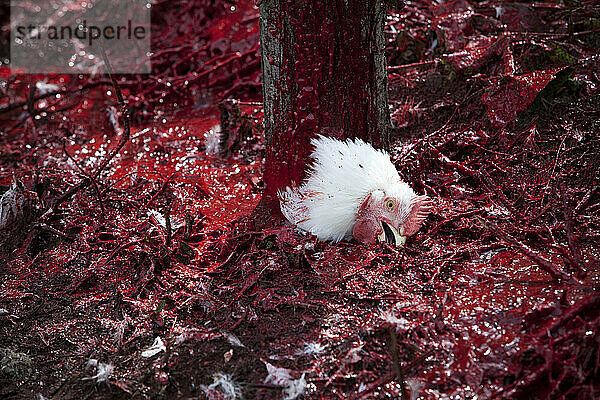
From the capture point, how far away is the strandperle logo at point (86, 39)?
5496mm

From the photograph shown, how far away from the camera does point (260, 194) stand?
10.4ft

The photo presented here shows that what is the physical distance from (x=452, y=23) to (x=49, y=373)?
121 inches

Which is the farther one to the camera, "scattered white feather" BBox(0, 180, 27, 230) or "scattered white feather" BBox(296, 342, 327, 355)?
"scattered white feather" BBox(0, 180, 27, 230)

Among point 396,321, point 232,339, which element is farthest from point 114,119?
point 396,321

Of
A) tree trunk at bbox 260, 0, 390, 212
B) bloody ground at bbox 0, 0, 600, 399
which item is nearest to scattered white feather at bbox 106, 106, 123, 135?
bloody ground at bbox 0, 0, 600, 399

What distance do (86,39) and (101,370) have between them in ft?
15.1

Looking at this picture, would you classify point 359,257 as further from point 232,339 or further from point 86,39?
point 86,39

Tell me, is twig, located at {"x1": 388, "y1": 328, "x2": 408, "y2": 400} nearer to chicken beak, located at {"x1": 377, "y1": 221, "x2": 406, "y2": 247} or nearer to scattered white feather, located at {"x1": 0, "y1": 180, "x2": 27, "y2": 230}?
chicken beak, located at {"x1": 377, "y1": 221, "x2": 406, "y2": 247}

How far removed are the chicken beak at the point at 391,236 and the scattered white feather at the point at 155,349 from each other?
977 millimetres

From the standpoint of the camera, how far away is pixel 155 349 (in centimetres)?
209

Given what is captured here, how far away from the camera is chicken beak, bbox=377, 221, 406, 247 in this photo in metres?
2.46

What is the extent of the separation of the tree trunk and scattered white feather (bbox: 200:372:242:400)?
1030 mm

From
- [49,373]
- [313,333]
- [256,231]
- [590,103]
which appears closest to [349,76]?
[256,231]

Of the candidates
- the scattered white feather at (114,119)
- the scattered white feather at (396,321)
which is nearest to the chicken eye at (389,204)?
the scattered white feather at (396,321)
